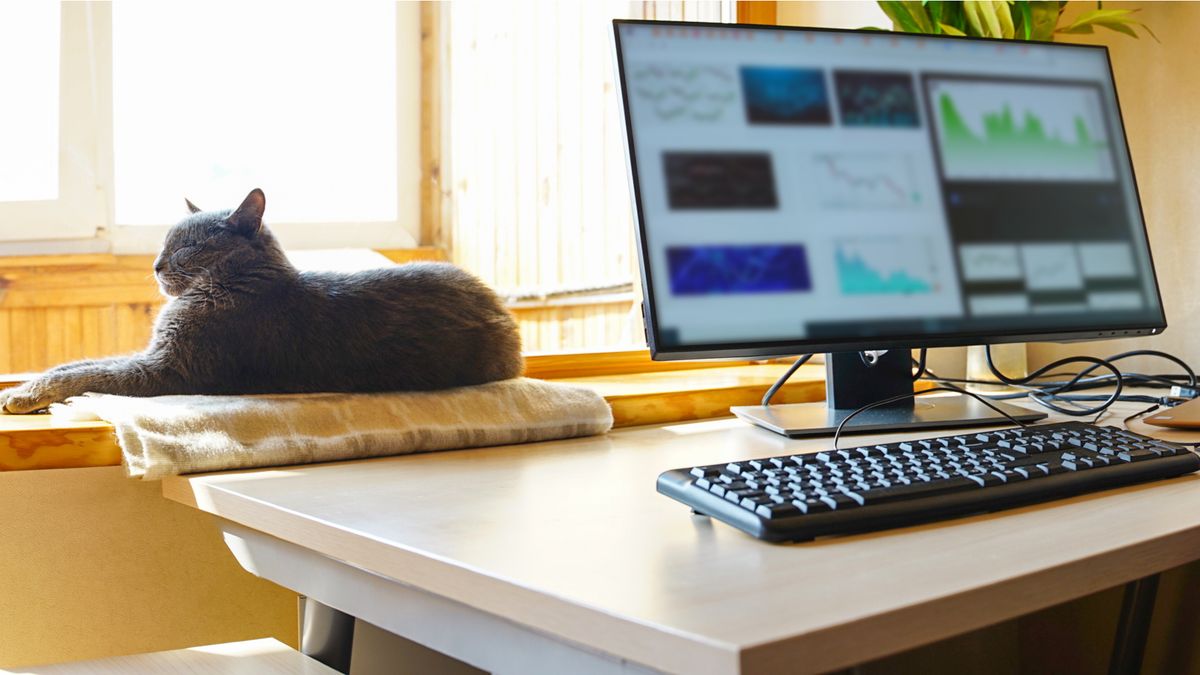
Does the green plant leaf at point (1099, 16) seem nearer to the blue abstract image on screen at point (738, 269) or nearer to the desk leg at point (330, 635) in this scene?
the blue abstract image on screen at point (738, 269)

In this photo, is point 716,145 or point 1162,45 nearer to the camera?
point 716,145

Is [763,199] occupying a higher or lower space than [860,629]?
higher

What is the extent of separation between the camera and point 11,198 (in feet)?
10.5

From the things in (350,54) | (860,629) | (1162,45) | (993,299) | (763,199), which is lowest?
(860,629)

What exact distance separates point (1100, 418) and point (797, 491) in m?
0.65

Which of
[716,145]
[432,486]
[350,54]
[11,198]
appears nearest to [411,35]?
[350,54]

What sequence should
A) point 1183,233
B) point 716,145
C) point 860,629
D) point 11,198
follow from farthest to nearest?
point 11,198 → point 1183,233 → point 716,145 → point 860,629

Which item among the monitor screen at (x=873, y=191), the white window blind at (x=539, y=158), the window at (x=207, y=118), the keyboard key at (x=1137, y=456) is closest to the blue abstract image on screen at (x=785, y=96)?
the monitor screen at (x=873, y=191)

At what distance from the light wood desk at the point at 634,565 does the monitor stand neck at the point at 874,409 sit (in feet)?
0.93

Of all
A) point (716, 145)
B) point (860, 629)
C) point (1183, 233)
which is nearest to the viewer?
point (860, 629)

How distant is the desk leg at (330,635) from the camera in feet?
2.91

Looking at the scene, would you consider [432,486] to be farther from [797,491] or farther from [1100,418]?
[1100,418]

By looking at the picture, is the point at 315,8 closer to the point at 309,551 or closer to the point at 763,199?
the point at 763,199

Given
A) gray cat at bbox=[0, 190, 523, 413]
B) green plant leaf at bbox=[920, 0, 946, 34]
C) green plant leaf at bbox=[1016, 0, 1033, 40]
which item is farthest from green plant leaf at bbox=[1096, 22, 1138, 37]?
gray cat at bbox=[0, 190, 523, 413]
